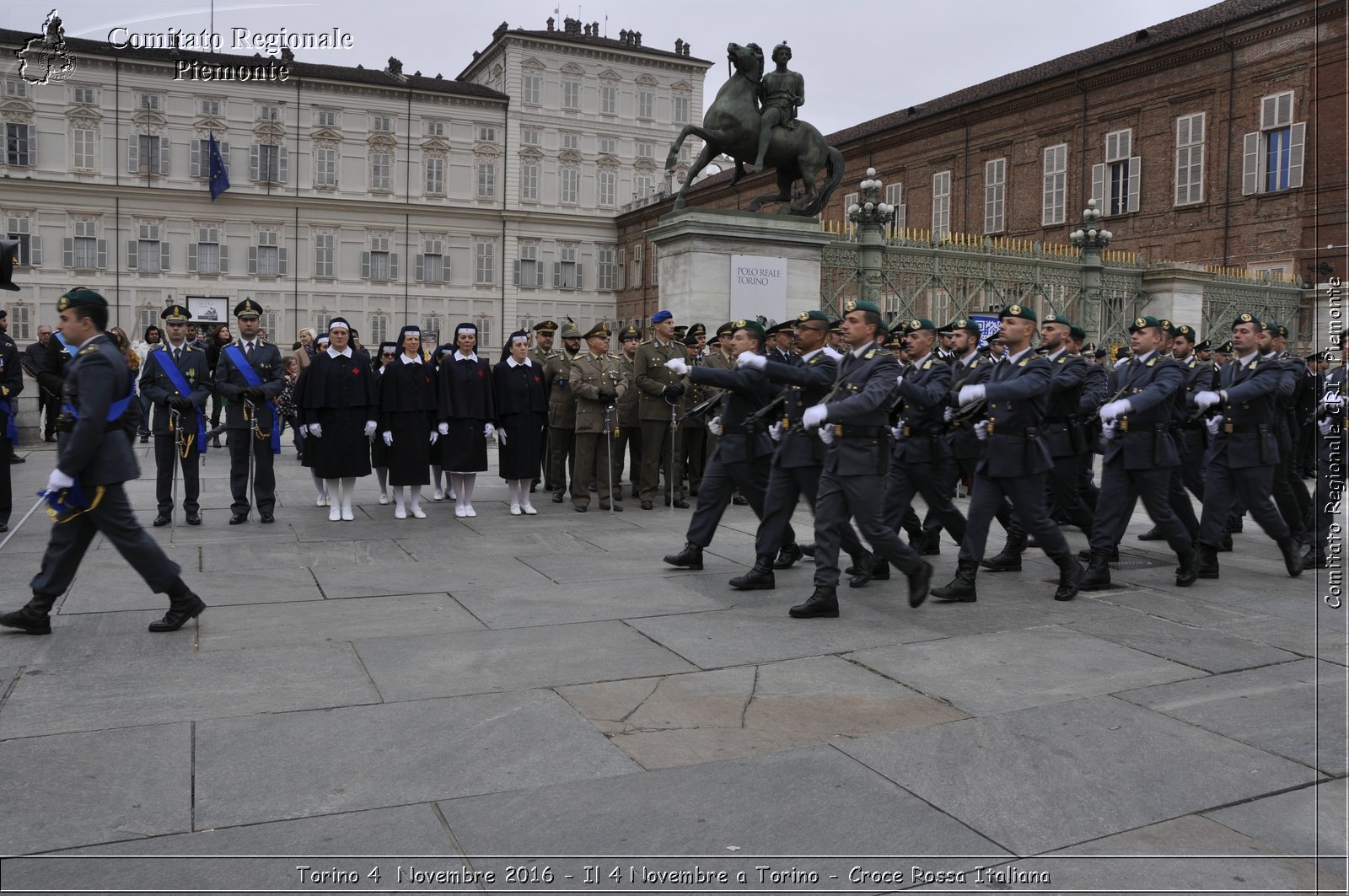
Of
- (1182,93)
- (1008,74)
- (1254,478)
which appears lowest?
(1254,478)

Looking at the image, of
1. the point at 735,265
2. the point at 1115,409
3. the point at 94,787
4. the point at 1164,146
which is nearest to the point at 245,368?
the point at 735,265

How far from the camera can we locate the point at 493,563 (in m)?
8.70

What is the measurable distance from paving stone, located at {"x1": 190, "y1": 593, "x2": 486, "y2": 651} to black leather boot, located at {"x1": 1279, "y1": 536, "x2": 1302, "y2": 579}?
6.21 m

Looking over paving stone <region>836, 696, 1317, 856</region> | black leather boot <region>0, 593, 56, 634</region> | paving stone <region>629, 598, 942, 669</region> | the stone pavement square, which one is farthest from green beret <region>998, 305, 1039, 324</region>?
black leather boot <region>0, 593, 56, 634</region>

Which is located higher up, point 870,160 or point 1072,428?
point 870,160

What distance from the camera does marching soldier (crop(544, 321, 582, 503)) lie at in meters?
12.6

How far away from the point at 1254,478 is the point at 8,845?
8.35m

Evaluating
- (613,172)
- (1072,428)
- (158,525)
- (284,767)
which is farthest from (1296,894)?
(613,172)

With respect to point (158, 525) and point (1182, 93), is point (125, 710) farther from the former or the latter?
point (1182, 93)

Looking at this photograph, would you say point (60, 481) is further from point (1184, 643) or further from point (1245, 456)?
point (1245, 456)

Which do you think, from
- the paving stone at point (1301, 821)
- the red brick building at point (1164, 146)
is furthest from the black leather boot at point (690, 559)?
the red brick building at point (1164, 146)

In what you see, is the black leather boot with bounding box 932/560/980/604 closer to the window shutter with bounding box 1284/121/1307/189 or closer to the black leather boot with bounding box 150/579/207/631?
the black leather boot with bounding box 150/579/207/631

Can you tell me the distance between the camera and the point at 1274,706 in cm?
523

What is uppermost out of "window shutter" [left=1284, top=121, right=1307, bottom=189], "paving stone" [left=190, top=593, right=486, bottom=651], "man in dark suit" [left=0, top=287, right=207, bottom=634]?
"window shutter" [left=1284, top=121, right=1307, bottom=189]
